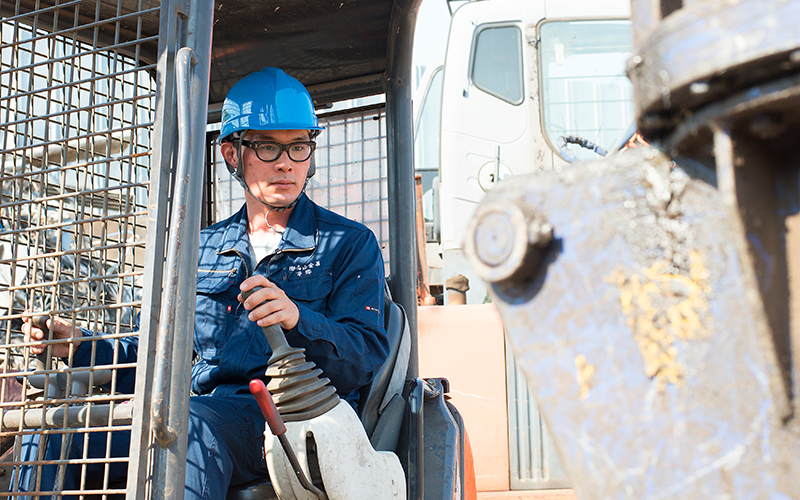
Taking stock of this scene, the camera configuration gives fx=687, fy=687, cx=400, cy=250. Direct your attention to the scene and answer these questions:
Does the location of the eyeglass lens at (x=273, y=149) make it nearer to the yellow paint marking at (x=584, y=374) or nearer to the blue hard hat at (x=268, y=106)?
the blue hard hat at (x=268, y=106)

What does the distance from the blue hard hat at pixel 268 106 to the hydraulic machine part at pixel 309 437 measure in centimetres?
72

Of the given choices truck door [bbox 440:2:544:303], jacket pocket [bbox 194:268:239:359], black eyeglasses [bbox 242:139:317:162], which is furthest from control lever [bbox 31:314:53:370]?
truck door [bbox 440:2:544:303]

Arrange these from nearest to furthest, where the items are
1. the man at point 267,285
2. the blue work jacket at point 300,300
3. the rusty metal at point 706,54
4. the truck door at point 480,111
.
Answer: the rusty metal at point 706,54 < the man at point 267,285 < the blue work jacket at point 300,300 < the truck door at point 480,111

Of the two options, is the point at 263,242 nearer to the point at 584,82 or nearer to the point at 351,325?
the point at 351,325

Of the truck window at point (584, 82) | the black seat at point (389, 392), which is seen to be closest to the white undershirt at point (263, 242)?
the black seat at point (389, 392)

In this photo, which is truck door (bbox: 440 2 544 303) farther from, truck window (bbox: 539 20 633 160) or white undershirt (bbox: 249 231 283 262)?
white undershirt (bbox: 249 231 283 262)

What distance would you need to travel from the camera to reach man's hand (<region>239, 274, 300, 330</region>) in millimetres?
1419

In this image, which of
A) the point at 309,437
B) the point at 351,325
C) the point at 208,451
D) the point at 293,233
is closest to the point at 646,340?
the point at 309,437

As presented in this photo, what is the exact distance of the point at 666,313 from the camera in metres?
0.50

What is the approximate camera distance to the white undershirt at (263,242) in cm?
204

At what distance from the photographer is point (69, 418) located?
1362mm

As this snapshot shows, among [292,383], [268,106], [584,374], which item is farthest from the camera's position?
[268,106]

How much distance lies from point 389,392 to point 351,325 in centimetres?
27

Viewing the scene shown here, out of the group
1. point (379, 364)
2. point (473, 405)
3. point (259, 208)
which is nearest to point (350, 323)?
point (379, 364)
